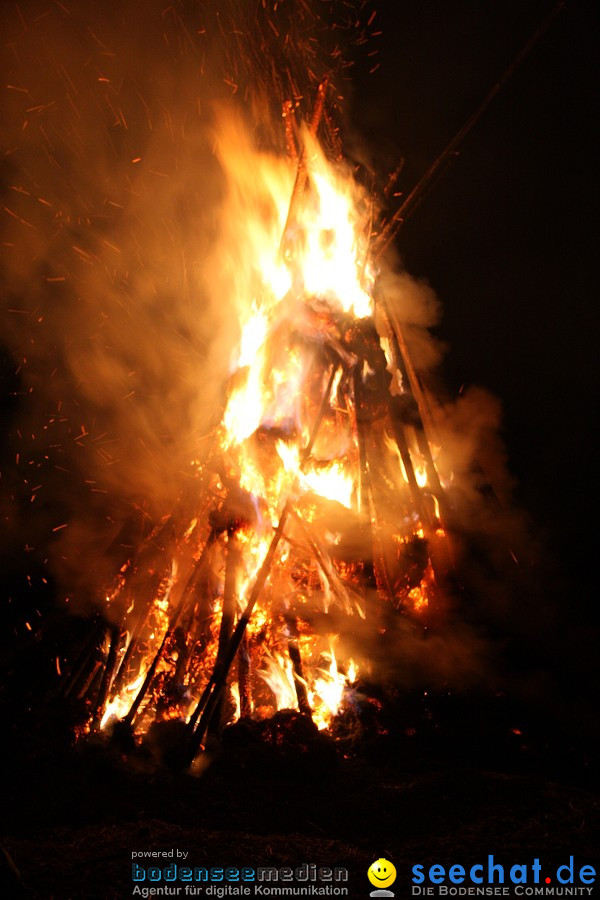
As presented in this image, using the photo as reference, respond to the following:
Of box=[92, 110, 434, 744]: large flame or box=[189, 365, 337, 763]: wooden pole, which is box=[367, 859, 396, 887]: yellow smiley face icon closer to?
box=[189, 365, 337, 763]: wooden pole

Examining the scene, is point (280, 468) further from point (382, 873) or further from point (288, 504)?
point (382, 873)

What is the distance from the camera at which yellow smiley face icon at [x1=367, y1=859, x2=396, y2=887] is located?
7.91ft

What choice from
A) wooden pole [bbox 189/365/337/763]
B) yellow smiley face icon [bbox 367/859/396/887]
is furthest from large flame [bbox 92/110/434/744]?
yellow smiley face icon [bbox 367/859/396/887]

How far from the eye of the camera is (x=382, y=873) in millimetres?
2465

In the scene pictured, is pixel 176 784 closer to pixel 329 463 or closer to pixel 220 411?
pixel 329 463

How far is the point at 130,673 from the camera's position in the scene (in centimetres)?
510

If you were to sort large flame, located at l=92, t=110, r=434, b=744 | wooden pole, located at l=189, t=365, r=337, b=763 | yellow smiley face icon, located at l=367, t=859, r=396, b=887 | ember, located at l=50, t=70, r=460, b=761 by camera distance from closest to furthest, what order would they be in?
1. yellow smiley face icon, located at l=367, t=859, r=396, b=887
2. wooden pole, located at l=189, t=365, r=337, b=763
3. ember, located at l=50, t=70, r=460, b=761
4. large flame, located at l=92, t=110, r=434, b=744

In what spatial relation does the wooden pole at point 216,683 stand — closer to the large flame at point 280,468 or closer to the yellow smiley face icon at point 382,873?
the large flame at point 280,468

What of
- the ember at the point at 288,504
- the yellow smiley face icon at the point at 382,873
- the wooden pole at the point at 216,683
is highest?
the ember at the point at 288,504

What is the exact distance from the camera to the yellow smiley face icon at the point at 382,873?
2410mm

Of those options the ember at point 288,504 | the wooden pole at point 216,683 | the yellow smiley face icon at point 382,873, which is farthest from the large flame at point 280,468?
the yellow smiley face icon at point 382,873

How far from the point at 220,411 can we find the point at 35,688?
4.14m

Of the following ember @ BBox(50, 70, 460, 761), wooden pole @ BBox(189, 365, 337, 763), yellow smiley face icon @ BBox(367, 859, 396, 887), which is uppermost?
ember @ BBox(50, 70, 460, 761)

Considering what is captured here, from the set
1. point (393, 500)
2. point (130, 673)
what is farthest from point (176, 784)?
point (393, 500)
